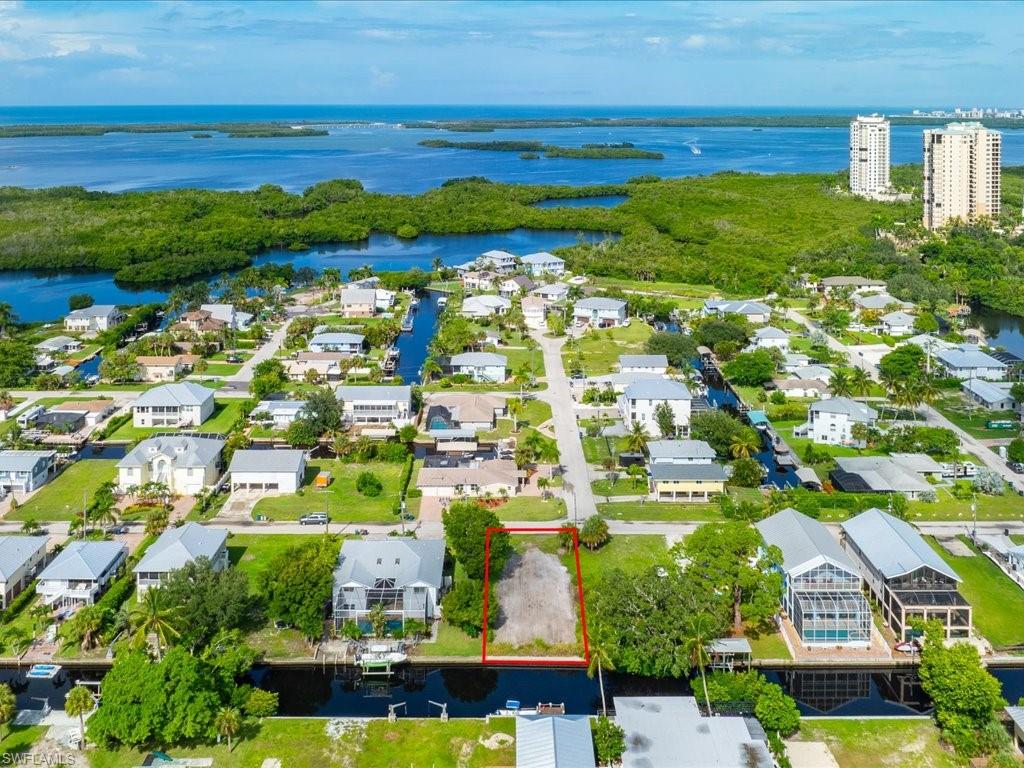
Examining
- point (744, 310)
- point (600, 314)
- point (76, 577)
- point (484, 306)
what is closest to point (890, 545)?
point (76, 577)

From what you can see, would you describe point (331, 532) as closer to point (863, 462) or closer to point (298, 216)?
point (863, 462)

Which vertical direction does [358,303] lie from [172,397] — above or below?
above

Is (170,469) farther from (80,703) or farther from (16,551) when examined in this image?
(80,703)

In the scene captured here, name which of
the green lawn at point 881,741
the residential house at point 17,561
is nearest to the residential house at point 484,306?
the residential house at point 17,561

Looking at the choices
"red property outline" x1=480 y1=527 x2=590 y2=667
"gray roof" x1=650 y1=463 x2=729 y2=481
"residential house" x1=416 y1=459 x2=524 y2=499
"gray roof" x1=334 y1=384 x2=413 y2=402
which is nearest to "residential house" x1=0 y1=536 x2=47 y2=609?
"residential house" x1=416 y1=459 x2=524 y2=499

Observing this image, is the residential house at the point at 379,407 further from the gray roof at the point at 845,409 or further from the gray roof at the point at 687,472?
the gray roof at the point at 845,409

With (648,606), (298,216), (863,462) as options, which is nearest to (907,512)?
(863,462)
